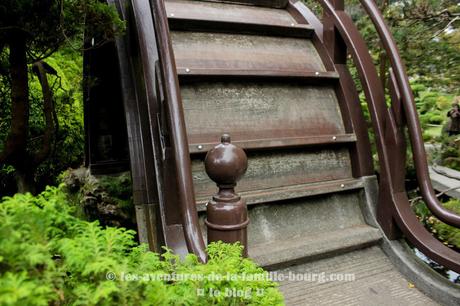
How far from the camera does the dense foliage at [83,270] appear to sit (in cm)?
Answer: 85

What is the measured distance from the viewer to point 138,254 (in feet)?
4.01

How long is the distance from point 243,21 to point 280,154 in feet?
3.92

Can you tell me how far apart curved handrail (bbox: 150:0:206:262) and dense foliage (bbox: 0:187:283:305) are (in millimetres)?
462

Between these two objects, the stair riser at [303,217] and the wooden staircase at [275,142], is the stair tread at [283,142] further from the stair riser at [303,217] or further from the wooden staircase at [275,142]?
the stair riser at [303,217]

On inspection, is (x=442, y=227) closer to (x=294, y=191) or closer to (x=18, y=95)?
(x=294, y=191)

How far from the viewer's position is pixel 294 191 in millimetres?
2406

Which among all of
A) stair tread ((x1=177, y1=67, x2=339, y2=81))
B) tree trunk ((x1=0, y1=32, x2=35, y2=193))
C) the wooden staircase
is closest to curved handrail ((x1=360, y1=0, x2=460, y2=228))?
the wooden staircase

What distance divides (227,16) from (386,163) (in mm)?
1742

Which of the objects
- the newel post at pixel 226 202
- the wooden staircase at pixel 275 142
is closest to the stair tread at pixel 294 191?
the wooden staircase at pixel 275 142

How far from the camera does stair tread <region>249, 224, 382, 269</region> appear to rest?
2.14m

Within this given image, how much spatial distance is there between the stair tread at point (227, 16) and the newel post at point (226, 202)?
Result: 1658mm

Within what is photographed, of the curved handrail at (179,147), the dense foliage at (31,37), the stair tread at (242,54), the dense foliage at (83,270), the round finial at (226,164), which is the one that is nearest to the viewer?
the dense foliage at (83,270)

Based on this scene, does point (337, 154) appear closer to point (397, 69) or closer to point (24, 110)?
point (397, 69)

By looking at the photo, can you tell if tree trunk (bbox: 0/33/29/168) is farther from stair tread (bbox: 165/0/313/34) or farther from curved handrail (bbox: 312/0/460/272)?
curved handrail (bbox: 312/0/460/272)
